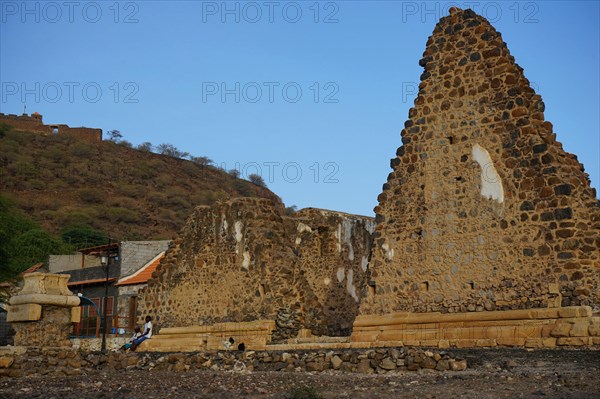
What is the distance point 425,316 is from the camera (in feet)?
40.1

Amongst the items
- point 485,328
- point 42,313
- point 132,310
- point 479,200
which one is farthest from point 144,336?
point 132,310

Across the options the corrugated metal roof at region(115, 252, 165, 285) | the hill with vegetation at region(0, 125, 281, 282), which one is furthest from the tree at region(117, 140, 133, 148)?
the corrugated metal roof at region(115, 252, 165, 285)

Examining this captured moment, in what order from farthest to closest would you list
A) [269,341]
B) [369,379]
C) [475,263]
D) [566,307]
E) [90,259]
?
[90,259]
[269,341]
[475,263]
[566,307]
[369,379]

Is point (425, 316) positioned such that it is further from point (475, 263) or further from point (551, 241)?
point (551, 241)

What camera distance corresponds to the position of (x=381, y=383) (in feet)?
28.7

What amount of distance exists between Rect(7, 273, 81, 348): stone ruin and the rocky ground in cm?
446

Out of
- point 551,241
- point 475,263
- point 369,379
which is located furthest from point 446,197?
point 369,379

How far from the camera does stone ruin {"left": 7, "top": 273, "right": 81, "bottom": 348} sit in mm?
15539

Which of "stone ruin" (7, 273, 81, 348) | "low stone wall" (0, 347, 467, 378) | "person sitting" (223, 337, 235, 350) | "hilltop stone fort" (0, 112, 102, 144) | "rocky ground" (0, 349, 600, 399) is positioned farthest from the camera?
"hilltop stone fort" (0, 112, 102, 144)

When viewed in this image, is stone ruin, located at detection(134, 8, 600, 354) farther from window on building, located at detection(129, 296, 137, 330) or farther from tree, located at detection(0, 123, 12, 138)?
tree, located at detection(0, 123, 12, 138)

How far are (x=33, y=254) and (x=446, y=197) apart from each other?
42.4 meters

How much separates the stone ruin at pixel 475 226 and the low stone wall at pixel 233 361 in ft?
5.34

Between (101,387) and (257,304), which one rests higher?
(257,304)

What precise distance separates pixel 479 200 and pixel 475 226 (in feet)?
1.30
